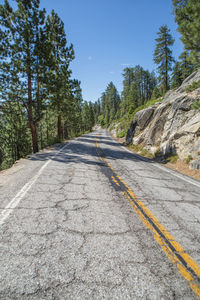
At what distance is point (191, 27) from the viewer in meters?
6.14

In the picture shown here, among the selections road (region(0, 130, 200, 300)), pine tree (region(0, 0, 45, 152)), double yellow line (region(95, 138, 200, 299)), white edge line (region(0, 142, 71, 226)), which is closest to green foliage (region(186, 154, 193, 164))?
road (region(0, 130, 200, 300))

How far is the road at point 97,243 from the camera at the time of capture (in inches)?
62.9

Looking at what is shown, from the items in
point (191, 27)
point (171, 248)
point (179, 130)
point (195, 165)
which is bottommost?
point (171, 248)

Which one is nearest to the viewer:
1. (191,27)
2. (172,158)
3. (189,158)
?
(191,27)

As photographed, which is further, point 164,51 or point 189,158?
point 164,51

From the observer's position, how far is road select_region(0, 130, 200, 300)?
1598mm

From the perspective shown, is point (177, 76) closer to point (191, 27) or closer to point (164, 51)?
point (164, 51)

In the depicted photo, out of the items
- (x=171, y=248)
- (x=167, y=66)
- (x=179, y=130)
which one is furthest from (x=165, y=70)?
(x=171, y=248)

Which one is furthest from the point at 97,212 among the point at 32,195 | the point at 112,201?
the point at 32,195

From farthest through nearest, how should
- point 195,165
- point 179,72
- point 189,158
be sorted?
point 179,72, point 189,158, point 195,165

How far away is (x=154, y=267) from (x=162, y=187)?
10.7 feet

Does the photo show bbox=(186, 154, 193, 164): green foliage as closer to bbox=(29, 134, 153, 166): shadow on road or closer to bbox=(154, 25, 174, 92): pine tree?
bbox=(29, 134, 153, 166): shadow on road

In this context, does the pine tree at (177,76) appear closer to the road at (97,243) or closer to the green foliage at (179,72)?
the green foliage at (179,72)

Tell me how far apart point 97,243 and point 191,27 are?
8.52 meters
